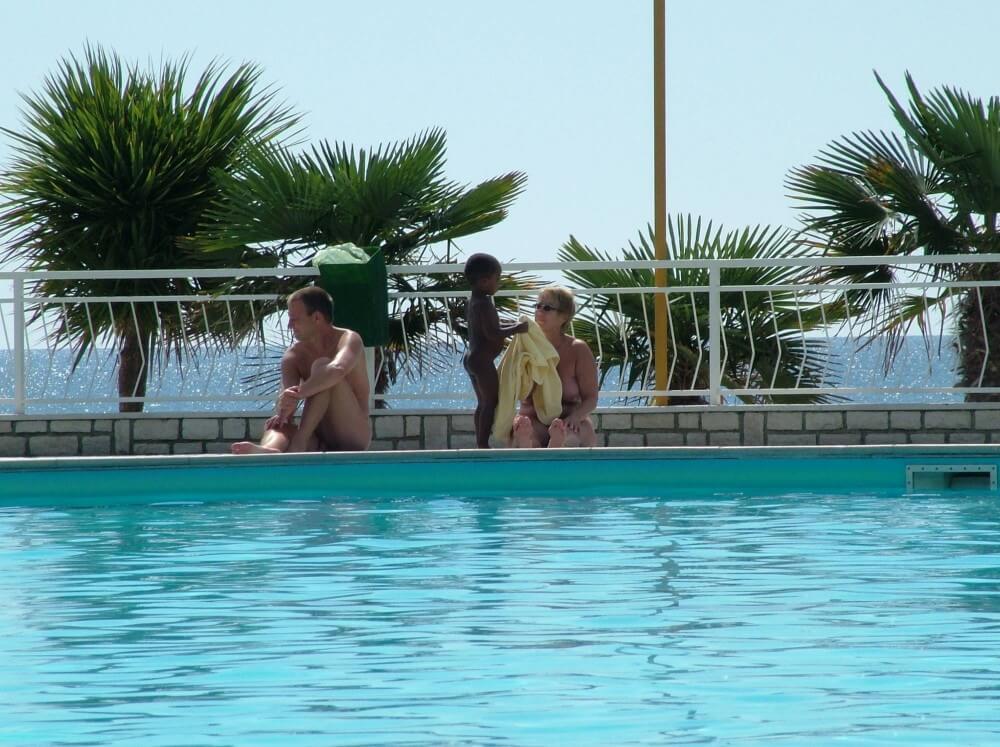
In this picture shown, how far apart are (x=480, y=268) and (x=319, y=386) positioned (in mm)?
1119

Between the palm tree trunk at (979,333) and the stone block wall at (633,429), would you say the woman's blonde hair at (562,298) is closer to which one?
the stone block wall at (633,429)

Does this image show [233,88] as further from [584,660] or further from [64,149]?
[584,660]

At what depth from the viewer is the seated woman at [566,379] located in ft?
26.7

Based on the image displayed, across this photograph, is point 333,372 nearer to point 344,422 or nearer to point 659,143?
point 344,422

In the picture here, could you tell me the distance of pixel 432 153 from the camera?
11.6 m

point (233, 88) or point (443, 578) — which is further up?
point (233, 88)

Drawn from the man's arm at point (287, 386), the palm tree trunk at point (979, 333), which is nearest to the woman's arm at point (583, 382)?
the man's arm at point (287, 386)

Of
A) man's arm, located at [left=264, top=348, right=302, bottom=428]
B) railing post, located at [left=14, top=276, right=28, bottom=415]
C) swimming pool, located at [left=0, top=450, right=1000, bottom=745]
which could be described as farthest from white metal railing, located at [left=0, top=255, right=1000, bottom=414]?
swimming pool, located at [left=0, top=450, right=1000, bottom=745]

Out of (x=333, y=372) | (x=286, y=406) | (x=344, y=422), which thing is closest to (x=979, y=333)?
(x=344, y=422)

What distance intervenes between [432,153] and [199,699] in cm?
874

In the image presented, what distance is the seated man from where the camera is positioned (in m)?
7.74

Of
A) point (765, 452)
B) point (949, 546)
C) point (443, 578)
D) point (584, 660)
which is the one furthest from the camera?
point (765, 452)

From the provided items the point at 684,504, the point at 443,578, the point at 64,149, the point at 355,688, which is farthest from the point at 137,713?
the point at 64,149

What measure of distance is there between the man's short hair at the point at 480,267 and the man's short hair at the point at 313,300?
81 centimetres
